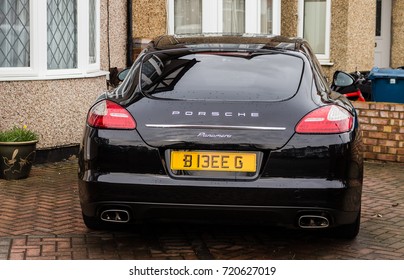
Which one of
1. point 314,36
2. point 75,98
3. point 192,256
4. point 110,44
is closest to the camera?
point 192,256

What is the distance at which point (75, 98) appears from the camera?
10.0m

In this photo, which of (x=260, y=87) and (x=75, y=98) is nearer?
(x=260, y=87)

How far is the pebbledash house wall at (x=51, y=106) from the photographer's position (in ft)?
30.3

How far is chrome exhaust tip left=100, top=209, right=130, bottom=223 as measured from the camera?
207 inches

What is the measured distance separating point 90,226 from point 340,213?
6.05 feet

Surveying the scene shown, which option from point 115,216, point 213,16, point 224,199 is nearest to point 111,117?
point 115,216

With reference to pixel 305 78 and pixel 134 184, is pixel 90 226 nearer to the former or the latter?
pixel 134 184

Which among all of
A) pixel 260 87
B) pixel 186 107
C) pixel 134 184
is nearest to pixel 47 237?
pixel 134 184

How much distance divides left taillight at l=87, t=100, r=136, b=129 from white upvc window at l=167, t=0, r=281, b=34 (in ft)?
27.1

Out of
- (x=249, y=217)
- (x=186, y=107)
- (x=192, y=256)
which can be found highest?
(x=186, y=107)

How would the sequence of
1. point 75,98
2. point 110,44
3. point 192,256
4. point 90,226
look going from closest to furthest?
point 192,256, point 90,226, point 75,98, point 110,44

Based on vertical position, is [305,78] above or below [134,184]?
above

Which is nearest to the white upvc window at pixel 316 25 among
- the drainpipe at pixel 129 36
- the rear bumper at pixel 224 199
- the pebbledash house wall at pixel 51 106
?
the drainpipe at pixel 129 36

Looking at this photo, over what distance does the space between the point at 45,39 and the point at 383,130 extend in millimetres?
4197
